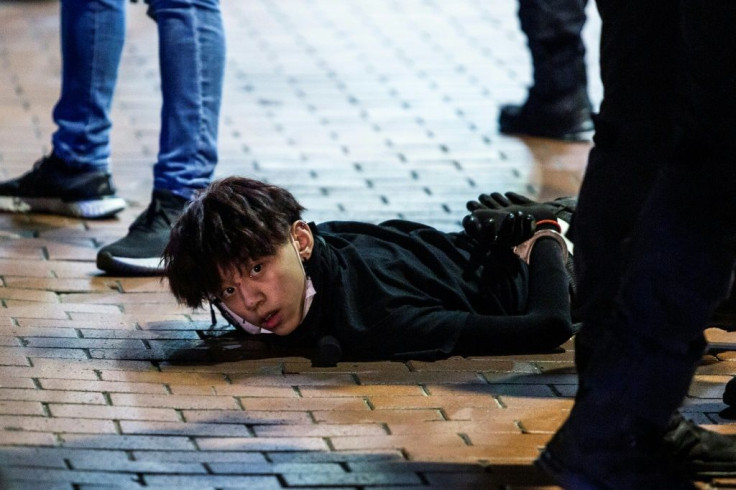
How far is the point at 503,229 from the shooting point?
3342 millimetres

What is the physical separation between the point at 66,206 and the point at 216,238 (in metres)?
1.34

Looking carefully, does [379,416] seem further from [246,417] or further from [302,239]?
[302,239]

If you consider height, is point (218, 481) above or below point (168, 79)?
below

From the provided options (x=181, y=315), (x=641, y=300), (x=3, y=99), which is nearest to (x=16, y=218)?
(x=181, y=315)

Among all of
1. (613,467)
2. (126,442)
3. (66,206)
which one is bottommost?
(66,206)

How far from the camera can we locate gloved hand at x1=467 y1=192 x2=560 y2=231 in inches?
136

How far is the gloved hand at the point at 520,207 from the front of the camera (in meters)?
3.46

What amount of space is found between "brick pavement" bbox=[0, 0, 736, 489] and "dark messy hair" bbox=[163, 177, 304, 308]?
0.75ft

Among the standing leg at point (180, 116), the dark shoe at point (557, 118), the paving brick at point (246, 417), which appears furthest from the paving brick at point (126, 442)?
the dark shoe at point (557, 118)

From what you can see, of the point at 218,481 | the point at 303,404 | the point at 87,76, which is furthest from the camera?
the point at 87,76

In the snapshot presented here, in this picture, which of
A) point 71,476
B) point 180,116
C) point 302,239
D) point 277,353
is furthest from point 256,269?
point 180,116

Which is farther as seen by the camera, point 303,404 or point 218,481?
point 303,404

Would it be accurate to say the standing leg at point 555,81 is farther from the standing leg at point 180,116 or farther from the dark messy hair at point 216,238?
the dark messy hair at point 216,238

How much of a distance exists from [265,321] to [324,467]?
0.57 m
